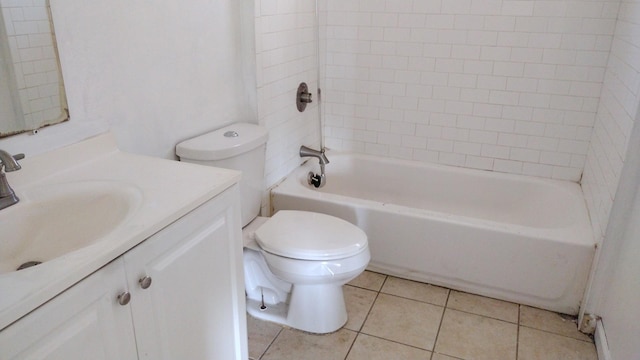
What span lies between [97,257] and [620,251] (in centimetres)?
191

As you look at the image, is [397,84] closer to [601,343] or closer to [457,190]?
[457,190]

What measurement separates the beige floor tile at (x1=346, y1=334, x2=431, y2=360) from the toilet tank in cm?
74

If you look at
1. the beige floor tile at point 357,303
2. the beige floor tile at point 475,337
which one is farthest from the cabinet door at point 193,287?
the beige floor tile at point 475,337

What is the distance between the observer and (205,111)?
2.04m

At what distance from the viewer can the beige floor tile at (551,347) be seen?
1.95 meters

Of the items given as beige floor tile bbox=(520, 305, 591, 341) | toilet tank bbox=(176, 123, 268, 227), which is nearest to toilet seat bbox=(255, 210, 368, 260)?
toilet tank bbox=(176, 123, 268, 227)

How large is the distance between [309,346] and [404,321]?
46 cm

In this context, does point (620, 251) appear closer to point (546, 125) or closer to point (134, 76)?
point (546, 125)

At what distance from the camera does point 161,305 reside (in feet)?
3.91

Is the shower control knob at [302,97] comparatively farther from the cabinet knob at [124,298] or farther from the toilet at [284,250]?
the cabinet knob at [124,298]

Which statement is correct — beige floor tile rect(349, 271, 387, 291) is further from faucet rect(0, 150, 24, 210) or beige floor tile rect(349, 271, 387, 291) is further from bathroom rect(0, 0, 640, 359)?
faucet rect(0, 150, 24, 210)

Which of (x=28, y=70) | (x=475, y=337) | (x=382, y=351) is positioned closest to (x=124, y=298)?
(x=28, y=70)

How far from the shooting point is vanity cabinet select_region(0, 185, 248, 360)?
0.90m

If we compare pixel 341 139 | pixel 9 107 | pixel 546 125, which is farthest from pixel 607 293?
pixel 9 107
